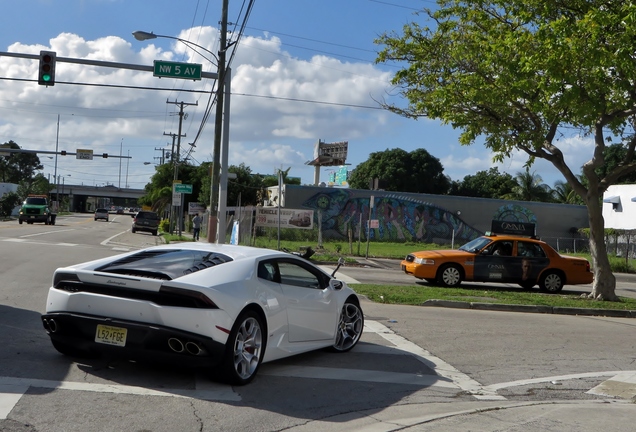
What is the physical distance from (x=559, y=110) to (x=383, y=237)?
3627 cm

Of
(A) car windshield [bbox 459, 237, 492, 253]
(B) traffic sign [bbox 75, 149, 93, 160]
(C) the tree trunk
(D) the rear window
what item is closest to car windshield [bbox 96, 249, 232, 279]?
(C) the tree trunk

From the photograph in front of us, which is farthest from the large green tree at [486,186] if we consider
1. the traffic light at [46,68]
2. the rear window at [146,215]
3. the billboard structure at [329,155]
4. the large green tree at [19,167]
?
the large green tree at [19,167]

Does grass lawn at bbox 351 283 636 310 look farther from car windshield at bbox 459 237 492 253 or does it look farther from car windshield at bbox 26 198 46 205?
car windshield at bbox 26 198 46 205

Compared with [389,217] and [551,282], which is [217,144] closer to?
[551,282]

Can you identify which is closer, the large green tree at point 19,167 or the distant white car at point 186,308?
the distant white car at point 186,308

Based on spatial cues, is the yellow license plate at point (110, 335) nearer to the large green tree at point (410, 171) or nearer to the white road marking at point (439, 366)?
the white road marking at point (439, 366)

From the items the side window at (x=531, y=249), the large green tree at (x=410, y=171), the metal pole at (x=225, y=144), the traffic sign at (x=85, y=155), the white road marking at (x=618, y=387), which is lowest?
the white road marking at (x=618, y=387)

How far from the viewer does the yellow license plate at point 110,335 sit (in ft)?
22.0

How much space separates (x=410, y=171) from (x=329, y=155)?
33.5 ft

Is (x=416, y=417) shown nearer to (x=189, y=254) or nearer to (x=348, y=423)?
(x=348, y=423)

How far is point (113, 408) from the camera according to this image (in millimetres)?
5918

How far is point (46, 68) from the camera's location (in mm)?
21562

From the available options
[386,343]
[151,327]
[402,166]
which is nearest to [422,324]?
[386,343]

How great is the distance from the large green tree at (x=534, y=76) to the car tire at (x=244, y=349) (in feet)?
32.5
